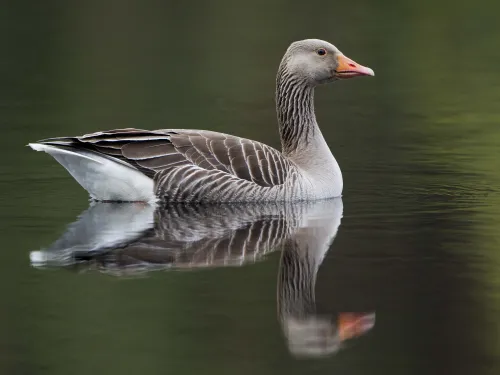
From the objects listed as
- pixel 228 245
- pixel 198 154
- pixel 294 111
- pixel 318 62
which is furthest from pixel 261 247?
pixel 318 62

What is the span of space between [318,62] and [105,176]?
3019 mm

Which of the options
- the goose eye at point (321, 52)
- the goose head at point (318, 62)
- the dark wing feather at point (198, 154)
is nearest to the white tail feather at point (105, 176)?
the dark wing feather at point (198, 154)

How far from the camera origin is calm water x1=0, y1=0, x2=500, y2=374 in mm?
7742

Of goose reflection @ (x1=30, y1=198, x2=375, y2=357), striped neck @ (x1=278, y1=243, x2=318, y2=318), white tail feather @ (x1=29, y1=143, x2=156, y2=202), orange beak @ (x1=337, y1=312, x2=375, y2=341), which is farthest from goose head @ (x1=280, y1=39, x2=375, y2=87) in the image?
orange beak @ (x1=337, y1=312, x2=375, y2=341)

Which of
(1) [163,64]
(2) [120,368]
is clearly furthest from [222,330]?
(1) [163,64]

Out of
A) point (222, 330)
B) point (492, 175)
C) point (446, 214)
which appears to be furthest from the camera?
point (492, 175)

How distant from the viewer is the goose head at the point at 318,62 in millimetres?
13656

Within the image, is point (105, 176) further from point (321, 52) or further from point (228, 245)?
point (321, 52)

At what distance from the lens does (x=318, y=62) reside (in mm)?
13664

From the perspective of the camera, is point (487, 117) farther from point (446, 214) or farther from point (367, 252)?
point (367, 252)

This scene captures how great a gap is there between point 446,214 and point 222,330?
4781mm

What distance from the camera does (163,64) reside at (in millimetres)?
25750

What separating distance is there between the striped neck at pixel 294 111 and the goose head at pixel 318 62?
0.42 ft

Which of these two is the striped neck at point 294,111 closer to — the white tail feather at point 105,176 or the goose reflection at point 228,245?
the goose reflection at point 228,245
